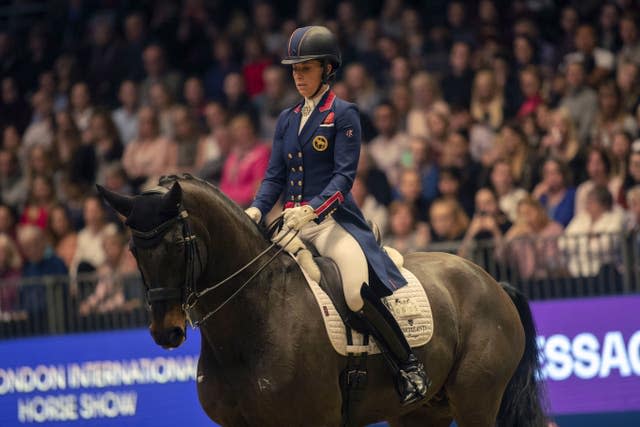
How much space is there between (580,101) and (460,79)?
5.81 feet

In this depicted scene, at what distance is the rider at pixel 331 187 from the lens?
23.7 feet

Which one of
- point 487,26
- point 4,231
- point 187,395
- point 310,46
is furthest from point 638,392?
point 4,231

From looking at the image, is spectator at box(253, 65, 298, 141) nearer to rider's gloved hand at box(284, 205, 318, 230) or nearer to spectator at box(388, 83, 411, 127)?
spectator at box(388, 83, 411, 127)

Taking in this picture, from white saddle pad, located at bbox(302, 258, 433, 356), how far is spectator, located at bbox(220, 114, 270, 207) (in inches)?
252

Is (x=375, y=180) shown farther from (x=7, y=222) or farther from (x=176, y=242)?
(x=176, y=242)

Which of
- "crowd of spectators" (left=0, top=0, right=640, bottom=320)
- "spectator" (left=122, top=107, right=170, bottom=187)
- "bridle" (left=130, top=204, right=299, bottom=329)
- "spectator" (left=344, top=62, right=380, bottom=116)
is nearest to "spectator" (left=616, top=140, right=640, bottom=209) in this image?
"crowd of spectators" (left=0, top=0, right=640, bottom=320)

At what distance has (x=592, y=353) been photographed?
35.2 feet

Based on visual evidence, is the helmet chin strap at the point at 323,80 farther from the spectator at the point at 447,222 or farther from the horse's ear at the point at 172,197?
the spectator at the point at 447,222

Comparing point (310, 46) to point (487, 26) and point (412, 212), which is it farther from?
point (487, 26)

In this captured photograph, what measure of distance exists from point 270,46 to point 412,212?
4.97 m

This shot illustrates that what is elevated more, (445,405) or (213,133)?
(213,133)

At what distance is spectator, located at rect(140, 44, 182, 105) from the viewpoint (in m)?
16.9

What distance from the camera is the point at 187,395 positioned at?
11391mm

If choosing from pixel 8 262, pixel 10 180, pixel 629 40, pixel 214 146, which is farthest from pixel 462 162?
pixel 10 180
